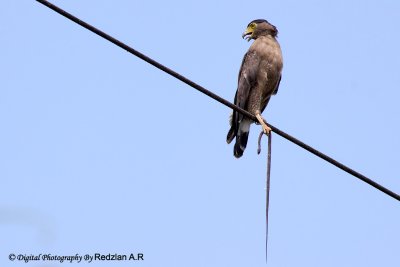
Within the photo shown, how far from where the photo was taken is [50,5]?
513 centimetres

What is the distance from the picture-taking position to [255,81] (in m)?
9.88

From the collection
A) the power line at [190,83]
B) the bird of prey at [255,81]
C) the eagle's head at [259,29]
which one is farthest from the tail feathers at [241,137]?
the power line at [190,83]

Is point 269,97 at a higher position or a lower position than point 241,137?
higher

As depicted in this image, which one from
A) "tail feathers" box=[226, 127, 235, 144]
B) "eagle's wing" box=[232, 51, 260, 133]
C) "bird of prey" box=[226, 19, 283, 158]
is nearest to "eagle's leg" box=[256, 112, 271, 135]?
"bird of prey" box=[226, 19, 283, 158]

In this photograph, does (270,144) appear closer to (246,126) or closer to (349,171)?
(349,171)

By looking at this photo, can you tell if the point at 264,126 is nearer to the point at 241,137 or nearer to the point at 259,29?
the point at 241,137

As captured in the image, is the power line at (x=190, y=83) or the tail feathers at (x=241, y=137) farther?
the tail feathers at (x=241, y=137)

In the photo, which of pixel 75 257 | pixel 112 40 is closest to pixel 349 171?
pixel 112 40

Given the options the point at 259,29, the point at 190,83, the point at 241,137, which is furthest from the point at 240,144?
the point at 190,83

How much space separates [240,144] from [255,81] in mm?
843

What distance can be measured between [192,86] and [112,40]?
71cm

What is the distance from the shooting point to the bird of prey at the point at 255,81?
980 centimetres

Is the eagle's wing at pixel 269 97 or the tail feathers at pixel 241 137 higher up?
the eagle's wing at pixel 269 97

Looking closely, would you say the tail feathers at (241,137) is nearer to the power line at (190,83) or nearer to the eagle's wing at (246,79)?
the eagle's wing at (246,79)
